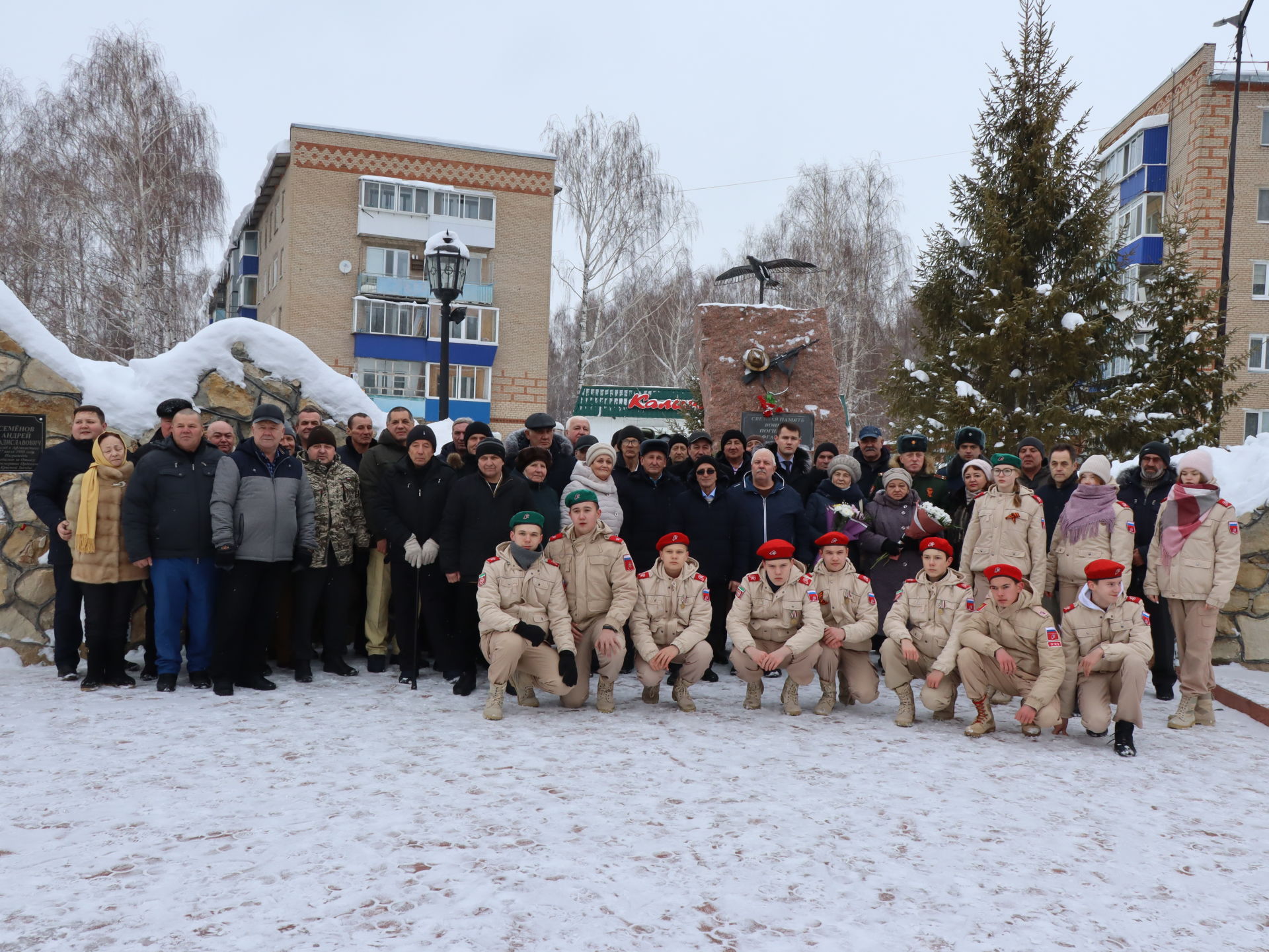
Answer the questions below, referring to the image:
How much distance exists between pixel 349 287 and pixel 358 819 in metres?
34.1

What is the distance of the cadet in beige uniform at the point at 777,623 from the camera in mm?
6129

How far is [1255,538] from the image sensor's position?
8.20 meters

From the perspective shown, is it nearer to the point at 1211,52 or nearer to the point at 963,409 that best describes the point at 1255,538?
the point at 963,409

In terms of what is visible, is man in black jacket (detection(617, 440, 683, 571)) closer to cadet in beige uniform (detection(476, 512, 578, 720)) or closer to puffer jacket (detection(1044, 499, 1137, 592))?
cadet in beige uniform (detection(476, 512, 578, 720))

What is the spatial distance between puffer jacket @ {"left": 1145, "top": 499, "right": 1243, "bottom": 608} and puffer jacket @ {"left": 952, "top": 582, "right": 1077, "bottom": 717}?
1.02m

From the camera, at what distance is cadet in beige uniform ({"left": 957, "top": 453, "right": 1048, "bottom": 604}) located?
6383 mm

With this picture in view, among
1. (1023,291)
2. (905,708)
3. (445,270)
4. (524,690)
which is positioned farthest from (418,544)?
(1023,291)

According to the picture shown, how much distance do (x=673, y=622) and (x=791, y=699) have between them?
84 cm

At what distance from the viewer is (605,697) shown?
609 cm

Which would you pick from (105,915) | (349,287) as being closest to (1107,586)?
(105,915)

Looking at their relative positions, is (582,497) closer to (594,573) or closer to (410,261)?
(594,573)

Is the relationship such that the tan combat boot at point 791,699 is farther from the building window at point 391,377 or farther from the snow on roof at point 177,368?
the building window at point 391,377

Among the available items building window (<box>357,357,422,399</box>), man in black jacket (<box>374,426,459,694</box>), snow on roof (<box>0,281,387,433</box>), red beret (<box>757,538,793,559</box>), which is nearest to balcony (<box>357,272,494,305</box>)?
building window (<box>357,357,422,399</box>)

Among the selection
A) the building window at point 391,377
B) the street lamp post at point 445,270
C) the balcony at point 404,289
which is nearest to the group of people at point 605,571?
the street lamp post at point 445,270
